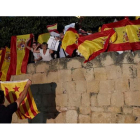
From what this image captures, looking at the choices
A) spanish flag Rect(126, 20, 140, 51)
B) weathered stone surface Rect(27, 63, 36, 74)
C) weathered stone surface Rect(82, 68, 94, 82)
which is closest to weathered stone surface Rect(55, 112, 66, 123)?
weathered stone surface Rect(82, 68, 94, 82)

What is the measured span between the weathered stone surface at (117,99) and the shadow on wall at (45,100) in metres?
1.86

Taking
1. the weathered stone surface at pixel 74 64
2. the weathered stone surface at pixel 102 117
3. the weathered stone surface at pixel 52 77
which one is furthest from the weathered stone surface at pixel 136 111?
the weathered stone surface at pixel 52 77

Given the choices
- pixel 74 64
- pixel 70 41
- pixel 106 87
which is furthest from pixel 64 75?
pixel 106 87

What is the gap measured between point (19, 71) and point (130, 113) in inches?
152

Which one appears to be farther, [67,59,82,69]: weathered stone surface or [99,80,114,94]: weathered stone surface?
[67,59,82,69]: weathered stone surface

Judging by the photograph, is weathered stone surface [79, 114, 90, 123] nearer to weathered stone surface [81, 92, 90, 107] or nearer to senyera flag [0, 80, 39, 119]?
weathered stone surface [81, 92, 90, 107]

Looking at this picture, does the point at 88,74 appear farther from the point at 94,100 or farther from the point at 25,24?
the point at 25,24

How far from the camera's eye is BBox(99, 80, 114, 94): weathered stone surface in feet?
22.7

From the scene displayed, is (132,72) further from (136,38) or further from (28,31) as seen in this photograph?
(28,31)

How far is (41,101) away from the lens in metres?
8.41

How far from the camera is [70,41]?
25.5 feet

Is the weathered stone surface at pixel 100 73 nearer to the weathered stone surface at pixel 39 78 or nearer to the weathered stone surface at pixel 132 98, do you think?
the weathered stone surface at pixel 132 98

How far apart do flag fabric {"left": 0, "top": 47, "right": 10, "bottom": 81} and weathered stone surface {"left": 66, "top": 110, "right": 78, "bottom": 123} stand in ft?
9.53

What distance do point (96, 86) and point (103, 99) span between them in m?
0.37
